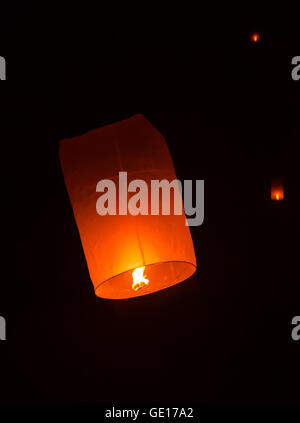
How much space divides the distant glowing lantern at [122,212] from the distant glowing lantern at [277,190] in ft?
4.88

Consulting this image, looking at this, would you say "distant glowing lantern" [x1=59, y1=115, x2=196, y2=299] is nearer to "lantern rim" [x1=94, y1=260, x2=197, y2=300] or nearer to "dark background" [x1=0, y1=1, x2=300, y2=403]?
"lantern rim" [x1=94, y1=260, x2=197, y2=300]

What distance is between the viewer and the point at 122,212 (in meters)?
1.96

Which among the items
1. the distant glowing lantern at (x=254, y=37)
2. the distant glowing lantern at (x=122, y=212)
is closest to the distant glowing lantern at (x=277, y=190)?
the distant glowing lantern at (x=254, y=37)

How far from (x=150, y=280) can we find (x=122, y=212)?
0.48m

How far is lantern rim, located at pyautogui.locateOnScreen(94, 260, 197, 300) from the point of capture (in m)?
2.25

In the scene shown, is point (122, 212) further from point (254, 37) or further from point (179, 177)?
point (254, 37)

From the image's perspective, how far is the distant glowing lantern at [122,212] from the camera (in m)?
1.94

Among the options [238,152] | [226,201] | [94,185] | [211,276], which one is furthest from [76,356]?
[94,185]

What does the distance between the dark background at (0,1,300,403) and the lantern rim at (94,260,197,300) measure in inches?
46.2

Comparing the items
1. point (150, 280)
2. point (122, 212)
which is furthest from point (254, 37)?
point (122, 212)

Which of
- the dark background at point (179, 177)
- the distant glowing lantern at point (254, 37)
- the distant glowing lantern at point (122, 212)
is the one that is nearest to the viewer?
the distant glowing lantern at point (122, 212)

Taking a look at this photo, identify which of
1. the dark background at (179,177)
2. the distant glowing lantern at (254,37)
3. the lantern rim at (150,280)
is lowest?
the lantern rim at (150,280)

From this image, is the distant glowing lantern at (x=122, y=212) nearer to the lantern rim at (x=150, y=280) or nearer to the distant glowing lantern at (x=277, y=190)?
the lantern rim at (x=150, y=280)

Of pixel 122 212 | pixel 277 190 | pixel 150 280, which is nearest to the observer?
pixel 122 212
